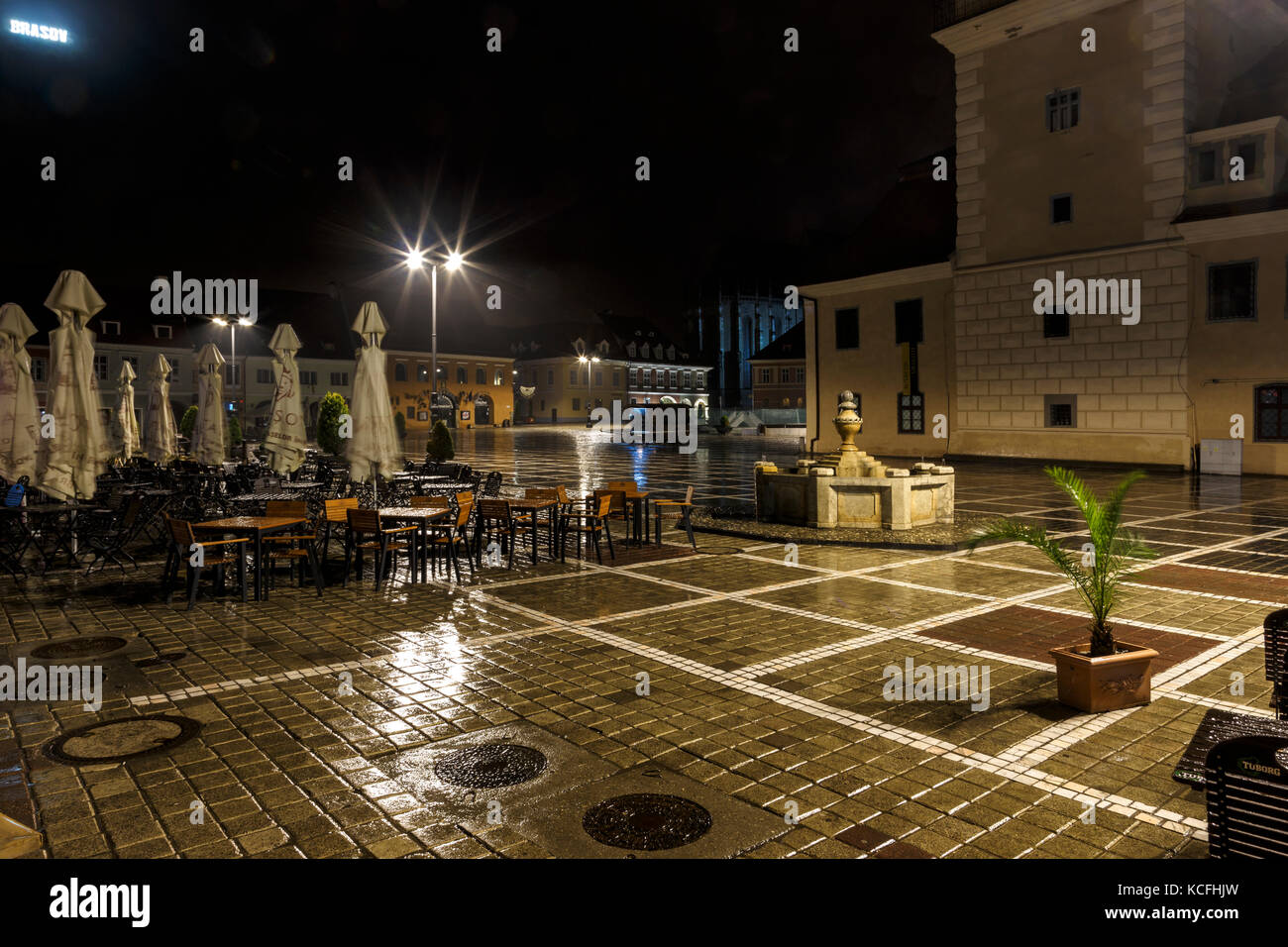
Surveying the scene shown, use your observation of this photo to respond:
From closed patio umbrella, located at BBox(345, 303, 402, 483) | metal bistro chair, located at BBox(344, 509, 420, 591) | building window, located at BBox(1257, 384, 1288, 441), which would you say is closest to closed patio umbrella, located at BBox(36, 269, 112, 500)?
closed patio umbrella, located at BBox(345, 303, 402, 483)

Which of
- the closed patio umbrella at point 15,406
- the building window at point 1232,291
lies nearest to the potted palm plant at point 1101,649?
the closed patio umbrella at point 15,406

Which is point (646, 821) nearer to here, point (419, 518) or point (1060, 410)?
point (419, 518)

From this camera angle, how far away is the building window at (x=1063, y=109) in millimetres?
28281

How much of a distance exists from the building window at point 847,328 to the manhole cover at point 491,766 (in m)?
33.4

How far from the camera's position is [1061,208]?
2867 cm

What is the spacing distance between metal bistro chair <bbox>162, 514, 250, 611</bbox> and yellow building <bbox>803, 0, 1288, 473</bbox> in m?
26.3

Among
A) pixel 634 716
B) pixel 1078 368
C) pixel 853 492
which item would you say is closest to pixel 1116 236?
pixel 1078 368

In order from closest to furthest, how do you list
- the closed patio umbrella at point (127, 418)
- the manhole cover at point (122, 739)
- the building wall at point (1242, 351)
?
the manhole cover at point (122, 739), the closed patio umbrella at point (127, 418), the building wall at point (1242, 351)

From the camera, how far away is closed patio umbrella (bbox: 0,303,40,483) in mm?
11766

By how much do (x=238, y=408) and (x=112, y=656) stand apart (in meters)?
61.7

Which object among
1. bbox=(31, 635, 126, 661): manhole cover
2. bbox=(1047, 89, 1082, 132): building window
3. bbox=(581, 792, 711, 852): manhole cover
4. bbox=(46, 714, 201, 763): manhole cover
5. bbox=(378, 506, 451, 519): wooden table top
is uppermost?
bbox=(1047, 89, 1082, 132): building window

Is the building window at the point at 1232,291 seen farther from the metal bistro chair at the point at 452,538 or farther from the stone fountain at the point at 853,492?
the metal bistro chair at the point at 452,538

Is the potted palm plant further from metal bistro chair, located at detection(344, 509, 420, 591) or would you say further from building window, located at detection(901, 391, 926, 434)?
building window, located at detection(901, 391, 926, 434)
